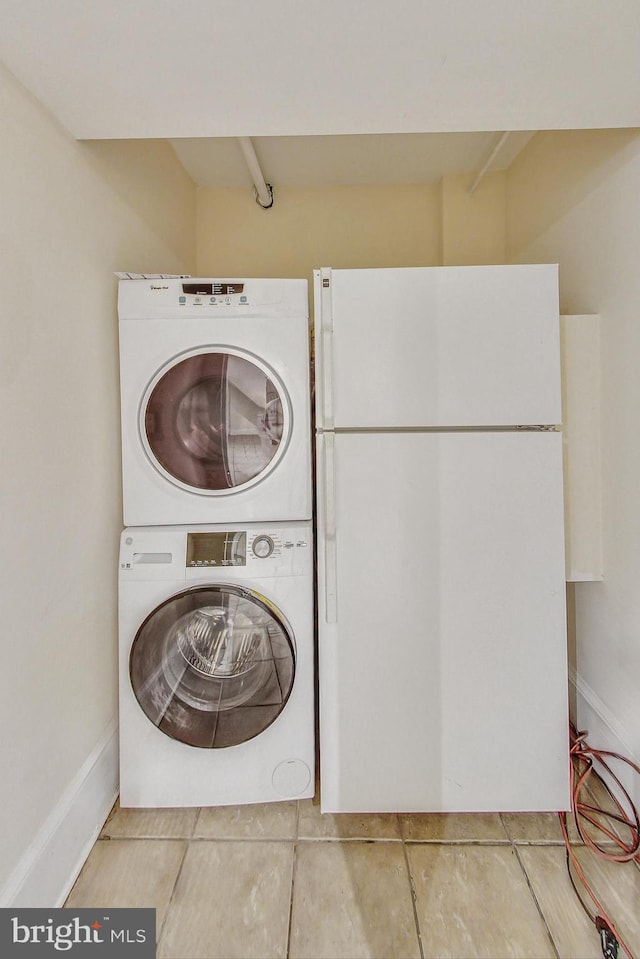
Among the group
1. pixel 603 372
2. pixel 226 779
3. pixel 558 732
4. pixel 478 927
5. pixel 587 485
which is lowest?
pixel 478 927

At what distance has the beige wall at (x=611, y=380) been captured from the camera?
59.1 inches

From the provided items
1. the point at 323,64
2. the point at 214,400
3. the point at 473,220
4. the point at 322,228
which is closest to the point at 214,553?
the point at 214,400

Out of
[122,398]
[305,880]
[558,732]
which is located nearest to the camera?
[305,880]

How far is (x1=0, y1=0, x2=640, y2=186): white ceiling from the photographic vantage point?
990 millimetres

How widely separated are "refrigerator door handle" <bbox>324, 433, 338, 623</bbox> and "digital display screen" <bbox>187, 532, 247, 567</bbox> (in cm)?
29

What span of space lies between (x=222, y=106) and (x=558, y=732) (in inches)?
83.1

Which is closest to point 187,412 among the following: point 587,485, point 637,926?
point 587,485

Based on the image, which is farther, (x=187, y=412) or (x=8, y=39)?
(x=187, y=412)

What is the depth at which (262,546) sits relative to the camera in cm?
160

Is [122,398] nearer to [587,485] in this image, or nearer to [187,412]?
[187,412]

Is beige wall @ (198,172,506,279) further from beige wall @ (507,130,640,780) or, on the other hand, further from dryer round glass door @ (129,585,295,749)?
dryer round glass door @ (129,585,295,749)

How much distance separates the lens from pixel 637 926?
48.9 inches

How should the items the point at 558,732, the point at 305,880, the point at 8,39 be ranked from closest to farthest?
the point at 8,39
the point at 305,880
the point at 558,732

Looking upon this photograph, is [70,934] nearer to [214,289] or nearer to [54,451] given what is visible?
[54,451]
